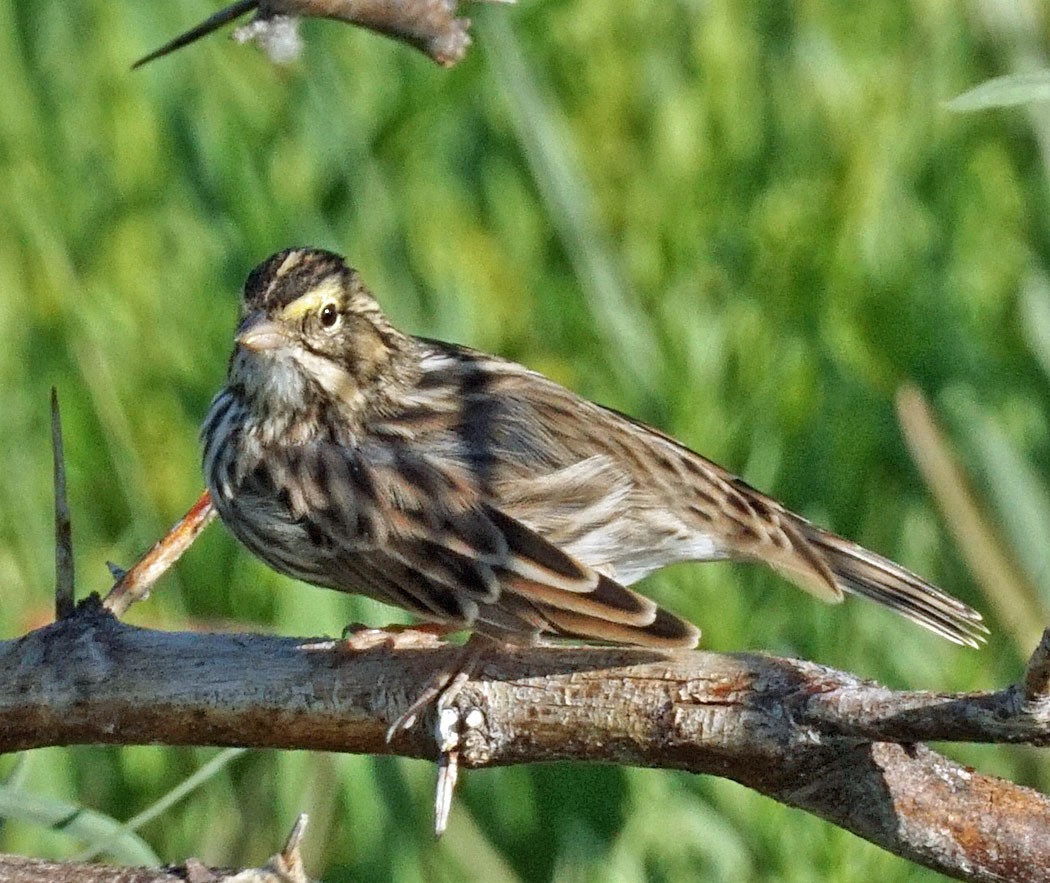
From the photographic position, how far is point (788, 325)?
4637 mm

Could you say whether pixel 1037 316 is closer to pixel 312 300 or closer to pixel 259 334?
pixel 312 300

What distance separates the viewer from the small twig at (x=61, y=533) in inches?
111

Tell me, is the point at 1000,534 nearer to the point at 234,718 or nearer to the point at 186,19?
the point at 234,718

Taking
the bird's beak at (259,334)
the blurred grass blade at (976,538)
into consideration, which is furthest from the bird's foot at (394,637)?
the blurred grass blade at (976,538)

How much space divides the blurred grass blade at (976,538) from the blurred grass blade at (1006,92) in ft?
4.89

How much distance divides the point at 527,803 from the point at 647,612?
3.31ft

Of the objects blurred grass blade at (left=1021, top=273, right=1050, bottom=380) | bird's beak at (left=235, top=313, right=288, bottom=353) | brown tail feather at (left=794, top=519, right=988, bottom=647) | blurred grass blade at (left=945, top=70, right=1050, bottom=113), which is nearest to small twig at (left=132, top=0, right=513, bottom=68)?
blurred grass blade at (left=945, top=70, right=1050, bottom=113)

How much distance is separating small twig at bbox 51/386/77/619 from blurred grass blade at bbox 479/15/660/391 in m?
1.63

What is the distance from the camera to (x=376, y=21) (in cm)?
217

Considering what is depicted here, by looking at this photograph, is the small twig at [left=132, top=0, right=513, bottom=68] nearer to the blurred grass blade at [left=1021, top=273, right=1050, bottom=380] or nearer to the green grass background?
the green grass background

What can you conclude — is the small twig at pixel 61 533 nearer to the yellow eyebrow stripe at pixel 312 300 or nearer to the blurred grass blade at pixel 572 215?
the yellow eyebrow stripe at pixel 312 300

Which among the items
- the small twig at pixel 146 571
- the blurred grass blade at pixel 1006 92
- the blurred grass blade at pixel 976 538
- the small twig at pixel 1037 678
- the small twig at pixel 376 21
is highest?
the small twig at pixel 376 21

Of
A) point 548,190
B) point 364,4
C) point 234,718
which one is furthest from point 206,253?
point 364,4

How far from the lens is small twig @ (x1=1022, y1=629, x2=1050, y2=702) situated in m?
2.06
